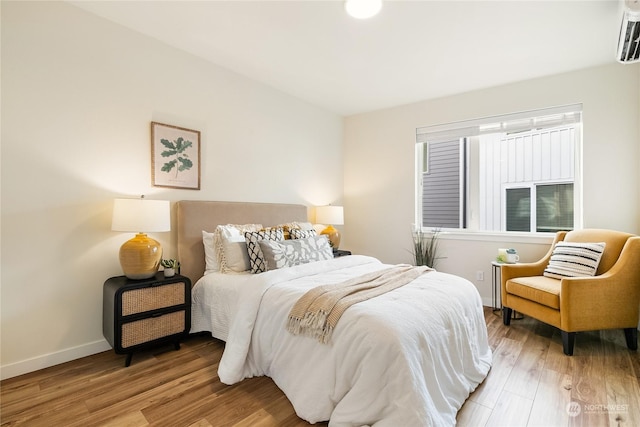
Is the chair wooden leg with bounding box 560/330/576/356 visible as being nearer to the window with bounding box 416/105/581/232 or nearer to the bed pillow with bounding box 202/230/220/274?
the window with bounding box 416/105/581/232

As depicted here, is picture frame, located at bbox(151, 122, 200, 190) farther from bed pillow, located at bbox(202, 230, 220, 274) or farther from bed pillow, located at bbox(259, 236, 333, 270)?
bed pillow, located at bbox(259, 236, 333, 270)

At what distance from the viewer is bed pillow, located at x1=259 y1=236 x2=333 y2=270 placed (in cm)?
263

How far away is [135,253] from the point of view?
2.32 meters

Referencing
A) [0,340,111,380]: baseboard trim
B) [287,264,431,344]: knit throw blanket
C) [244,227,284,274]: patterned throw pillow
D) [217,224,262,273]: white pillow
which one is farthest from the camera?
[217,224,262,273]: white pillow

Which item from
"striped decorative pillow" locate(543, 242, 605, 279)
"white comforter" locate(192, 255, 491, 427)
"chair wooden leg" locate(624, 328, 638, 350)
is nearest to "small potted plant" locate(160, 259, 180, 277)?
"white comforter" locate(192, 255, 491, 427)

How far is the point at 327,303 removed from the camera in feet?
5.75

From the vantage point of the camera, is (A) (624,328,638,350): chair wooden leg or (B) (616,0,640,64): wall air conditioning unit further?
(A) (624,328,638,350): chair wooden leg

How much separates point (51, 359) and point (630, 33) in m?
4.74

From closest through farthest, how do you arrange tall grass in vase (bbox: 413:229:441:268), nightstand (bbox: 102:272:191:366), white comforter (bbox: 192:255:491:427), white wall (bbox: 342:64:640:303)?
white comforter (bbox: 192:255:491:427), nightstand (bbox: 102:272:191:366), white wall (bbox: 342:64:640:303), tall grass in vase (bbox: 413:229:441:268)

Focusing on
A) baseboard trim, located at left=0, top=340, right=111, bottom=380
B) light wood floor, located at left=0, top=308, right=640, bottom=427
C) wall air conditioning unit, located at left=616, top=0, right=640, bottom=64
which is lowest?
light wood floor, located at left=0, top=308, right=640, bottom=427

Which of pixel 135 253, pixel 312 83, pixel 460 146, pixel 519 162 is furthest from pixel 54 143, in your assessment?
pixel 519 162

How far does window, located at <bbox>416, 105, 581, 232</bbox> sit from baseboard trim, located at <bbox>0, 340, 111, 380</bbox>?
3842 millimetres

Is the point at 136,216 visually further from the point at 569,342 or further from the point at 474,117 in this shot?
the point at 474,117

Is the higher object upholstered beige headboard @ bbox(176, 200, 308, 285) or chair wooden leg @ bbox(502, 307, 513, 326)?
upholstered beige headboard @ bbox(176, 200, 308, 285)
